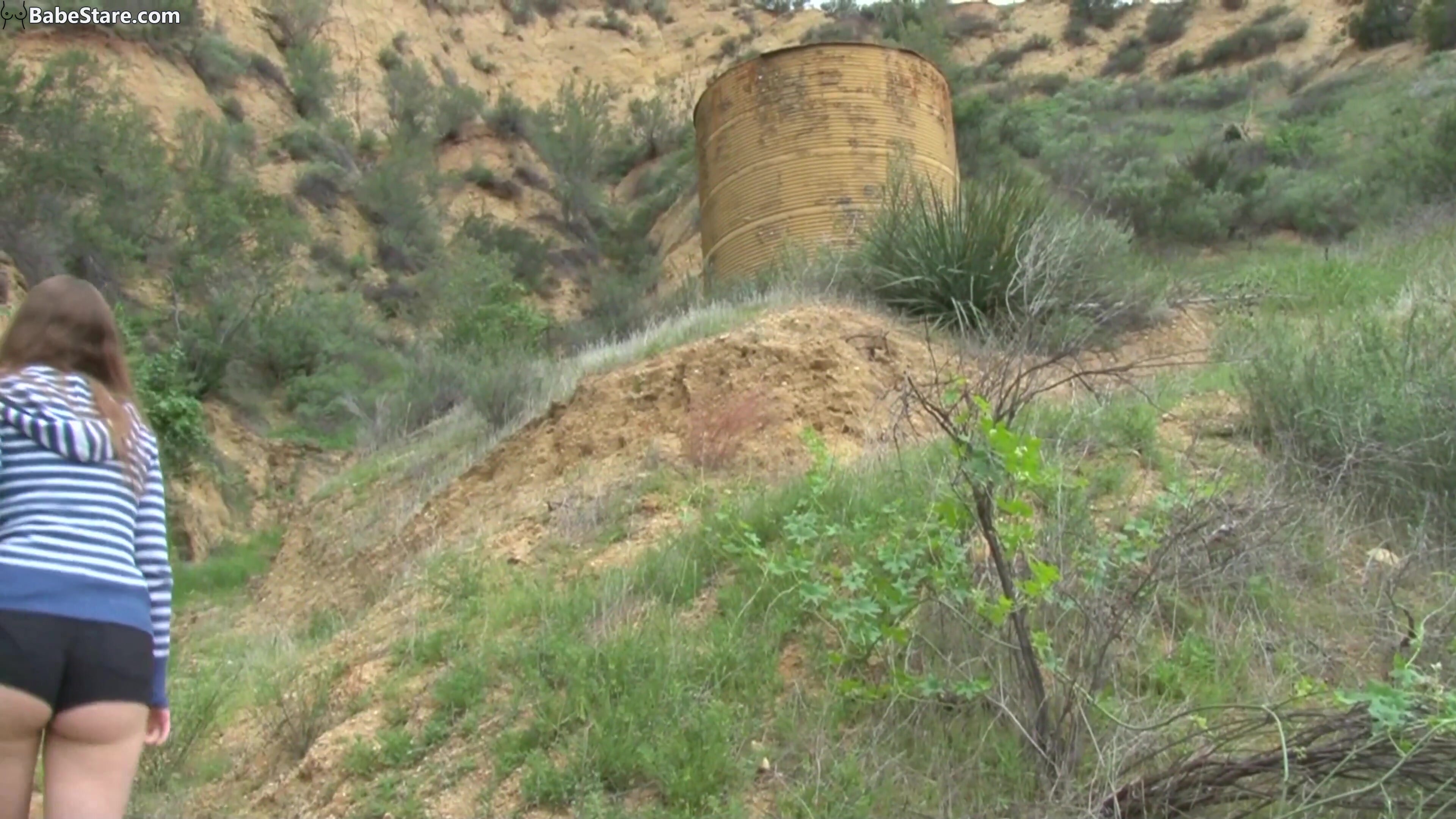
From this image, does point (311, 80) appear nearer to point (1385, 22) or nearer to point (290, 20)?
point (290, 20)

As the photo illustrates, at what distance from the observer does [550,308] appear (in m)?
25.8

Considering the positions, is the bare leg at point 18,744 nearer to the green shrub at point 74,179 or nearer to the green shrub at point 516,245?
the green shrub at point 74,179

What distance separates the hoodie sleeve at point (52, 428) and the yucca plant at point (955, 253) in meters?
6.65

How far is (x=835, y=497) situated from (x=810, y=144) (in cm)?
693

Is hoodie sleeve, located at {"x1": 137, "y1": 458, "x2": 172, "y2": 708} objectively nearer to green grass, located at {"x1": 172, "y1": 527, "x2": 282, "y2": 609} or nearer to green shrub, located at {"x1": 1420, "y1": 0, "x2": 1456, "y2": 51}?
green grass, located at {"x1": 172, "y1": 527, "x2": 282, "y2": 609}

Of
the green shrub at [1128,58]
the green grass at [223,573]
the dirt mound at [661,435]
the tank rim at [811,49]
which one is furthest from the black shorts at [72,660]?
the green shrub at [1128,58]

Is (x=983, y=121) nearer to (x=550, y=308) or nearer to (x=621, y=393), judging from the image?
(x=550, y=308)

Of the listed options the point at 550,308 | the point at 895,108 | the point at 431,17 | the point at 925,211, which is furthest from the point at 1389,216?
the point at 431,17

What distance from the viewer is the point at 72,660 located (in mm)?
Answer: 2961

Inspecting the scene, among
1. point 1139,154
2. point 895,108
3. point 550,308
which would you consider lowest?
point 550,308

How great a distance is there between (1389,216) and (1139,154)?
24.4ft

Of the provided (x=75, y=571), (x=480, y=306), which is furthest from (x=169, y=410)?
(x=75, y=571)

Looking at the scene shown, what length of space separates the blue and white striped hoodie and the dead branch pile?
2.49 meters

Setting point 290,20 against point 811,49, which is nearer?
point 811,49
